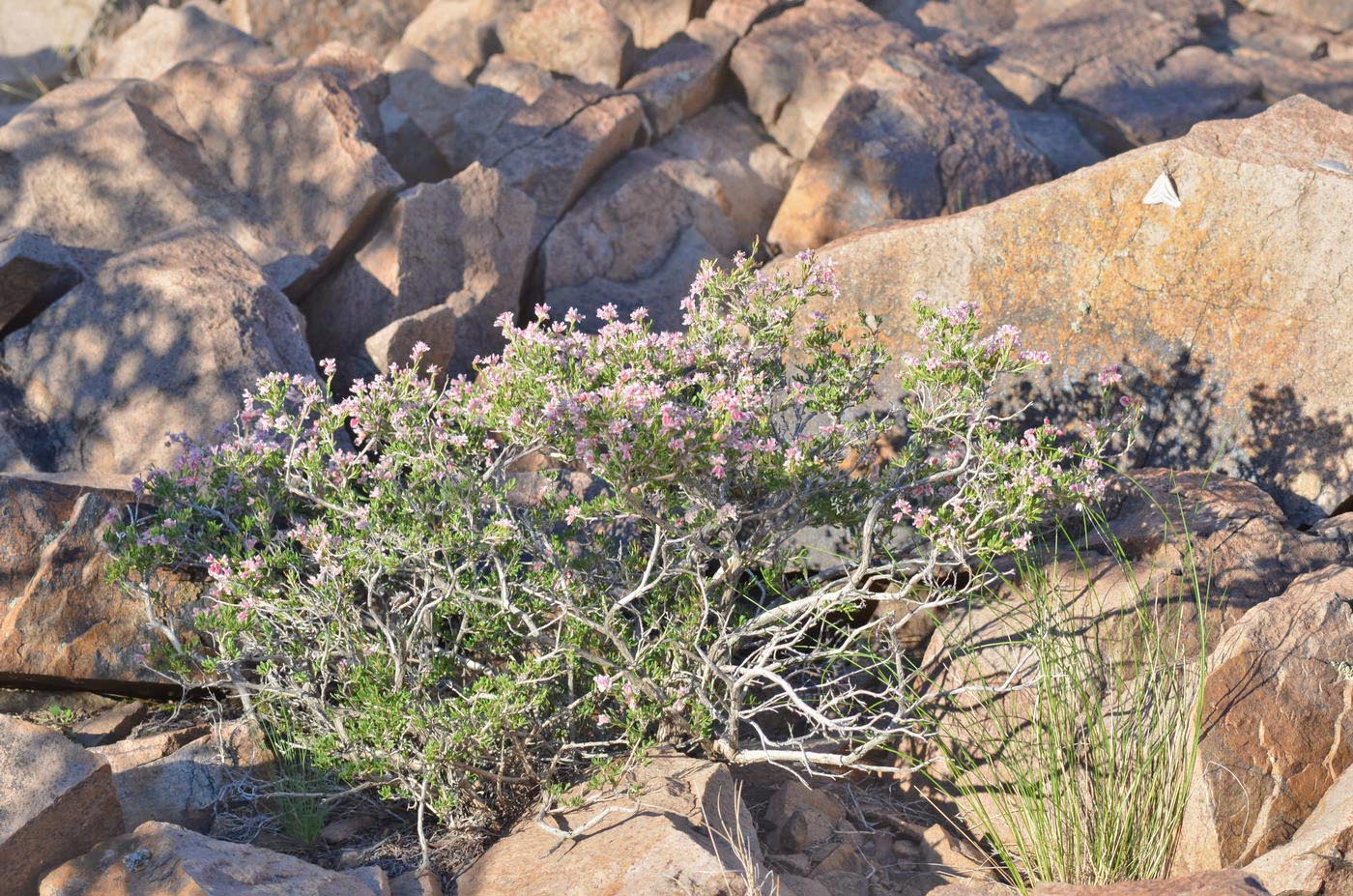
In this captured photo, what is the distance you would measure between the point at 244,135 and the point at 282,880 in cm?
482

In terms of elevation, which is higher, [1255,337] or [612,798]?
[1255,337]

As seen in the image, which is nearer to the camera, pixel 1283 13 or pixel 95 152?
pixel 95 152

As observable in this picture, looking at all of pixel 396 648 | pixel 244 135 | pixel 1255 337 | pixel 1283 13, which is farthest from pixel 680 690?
pixel 1283 13

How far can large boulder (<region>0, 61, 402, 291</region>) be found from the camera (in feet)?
20.5

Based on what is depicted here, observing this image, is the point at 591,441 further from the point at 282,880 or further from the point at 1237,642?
the point at 1237,642

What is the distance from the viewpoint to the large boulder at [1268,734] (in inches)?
131

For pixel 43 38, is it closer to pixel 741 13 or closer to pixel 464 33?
pixel 464 33

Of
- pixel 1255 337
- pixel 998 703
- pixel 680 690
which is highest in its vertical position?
pixel 1255 337

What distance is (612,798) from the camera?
3600 mm

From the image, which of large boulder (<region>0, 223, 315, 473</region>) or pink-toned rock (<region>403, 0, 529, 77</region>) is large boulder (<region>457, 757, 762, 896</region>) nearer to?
large boulder (<region>0, 223, 315, 473</region>)

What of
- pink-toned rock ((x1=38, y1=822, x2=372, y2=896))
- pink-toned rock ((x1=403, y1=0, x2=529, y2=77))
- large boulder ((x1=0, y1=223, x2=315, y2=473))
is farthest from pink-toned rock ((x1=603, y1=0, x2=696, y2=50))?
pink-toned rock ((x1=38, y1=822, x2=372, y2=896))

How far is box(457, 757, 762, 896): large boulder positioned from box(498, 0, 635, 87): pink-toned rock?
5.55 metres

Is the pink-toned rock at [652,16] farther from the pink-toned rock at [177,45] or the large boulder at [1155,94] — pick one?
the large boulder at [1155,94]

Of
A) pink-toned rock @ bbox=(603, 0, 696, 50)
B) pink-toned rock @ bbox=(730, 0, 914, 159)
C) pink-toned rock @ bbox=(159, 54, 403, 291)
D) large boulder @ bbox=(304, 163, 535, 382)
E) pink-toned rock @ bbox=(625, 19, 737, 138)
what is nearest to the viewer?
large boulder @ bbox=(304, 163, 535, 382)
